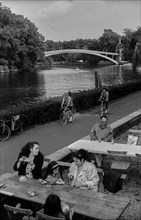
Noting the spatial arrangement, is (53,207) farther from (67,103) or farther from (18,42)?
(18,42)

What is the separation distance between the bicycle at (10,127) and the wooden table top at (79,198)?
5.47 meters

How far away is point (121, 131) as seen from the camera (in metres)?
10.4

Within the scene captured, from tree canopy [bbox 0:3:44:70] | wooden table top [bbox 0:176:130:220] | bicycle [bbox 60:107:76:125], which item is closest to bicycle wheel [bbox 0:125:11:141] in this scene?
bicycle [bbox 60:107:76:125]

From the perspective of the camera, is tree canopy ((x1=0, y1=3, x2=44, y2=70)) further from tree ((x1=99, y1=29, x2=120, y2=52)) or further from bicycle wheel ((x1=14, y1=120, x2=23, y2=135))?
tree ((x1=99, y1=29, x2=120, y2=52))

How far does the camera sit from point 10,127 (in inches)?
421

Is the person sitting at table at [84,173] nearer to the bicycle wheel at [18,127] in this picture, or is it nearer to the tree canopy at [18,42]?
the bicycle wheel at [18,127]

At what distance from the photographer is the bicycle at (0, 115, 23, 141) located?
405 inches

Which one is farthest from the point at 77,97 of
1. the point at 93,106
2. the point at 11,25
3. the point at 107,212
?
the point at 11,25

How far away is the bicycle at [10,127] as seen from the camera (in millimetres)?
10289

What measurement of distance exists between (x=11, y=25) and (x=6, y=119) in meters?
63.3

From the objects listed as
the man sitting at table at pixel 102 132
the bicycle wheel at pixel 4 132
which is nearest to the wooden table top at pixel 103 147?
the man sitting at table at pixel 102 132

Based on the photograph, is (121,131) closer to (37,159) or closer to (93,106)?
(37,159)

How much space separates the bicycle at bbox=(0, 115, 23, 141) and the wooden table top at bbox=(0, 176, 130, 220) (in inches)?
215

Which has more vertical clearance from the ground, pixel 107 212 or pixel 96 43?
pixel 96 43
